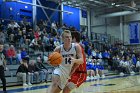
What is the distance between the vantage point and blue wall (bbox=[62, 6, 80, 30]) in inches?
1077

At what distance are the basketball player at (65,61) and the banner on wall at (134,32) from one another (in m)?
26.3

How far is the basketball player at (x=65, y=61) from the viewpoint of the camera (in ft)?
15.8

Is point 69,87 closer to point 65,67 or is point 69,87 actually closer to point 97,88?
point 65,67

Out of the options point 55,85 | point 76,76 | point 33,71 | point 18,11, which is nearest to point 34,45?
point 33,71

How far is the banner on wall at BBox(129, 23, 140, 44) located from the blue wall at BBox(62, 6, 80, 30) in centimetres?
628

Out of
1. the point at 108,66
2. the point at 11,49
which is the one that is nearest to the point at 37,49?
the point at 11,49

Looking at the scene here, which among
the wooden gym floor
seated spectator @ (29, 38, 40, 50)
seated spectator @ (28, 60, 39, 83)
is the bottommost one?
the wooden gym floor

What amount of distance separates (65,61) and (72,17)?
23.5m

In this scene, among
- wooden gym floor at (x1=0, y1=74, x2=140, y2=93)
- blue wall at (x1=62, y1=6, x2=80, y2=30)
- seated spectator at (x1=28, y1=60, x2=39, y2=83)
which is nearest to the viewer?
wooden gym floor at (x1=0, y1=74, x2=140, y2=93)

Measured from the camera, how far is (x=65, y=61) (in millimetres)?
4949

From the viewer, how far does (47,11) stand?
83.6 ft

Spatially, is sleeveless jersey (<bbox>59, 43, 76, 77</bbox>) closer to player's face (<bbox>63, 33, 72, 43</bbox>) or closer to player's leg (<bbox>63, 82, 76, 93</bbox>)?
player's face (<bbox>63, 33, 72, 43</bbox>)

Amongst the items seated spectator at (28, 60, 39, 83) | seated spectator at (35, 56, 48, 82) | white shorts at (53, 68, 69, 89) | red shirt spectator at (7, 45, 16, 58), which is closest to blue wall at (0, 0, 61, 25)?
red shirt spectator at (7, 45, 16, 58)

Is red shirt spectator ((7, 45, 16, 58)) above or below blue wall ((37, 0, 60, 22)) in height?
below
